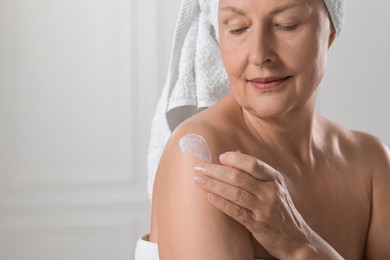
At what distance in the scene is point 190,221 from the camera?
951 mm

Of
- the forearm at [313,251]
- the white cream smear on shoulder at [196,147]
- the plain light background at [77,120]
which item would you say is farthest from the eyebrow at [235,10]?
the plain light background at [77,120]

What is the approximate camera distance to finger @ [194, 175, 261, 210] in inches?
35.4

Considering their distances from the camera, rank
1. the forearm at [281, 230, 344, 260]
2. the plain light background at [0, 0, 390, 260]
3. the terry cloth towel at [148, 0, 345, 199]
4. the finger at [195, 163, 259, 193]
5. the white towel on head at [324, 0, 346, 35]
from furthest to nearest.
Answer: the plain light background at [0, 0, 390, 260] < the terry cloth towel at [148, 0, 345, 199] < the white towel on head at [324, 0, 346, 35] < the forearm at [281, 230, 344, 260] < the finger at [195, 163, 259, 193]

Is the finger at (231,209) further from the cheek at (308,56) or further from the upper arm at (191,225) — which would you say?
the cheek at (308,56)

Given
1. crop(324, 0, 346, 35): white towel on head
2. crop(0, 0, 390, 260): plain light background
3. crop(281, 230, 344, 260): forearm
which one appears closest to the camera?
crop(281, 230, 344, 260): forearm

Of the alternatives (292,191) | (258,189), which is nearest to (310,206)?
(292,191)

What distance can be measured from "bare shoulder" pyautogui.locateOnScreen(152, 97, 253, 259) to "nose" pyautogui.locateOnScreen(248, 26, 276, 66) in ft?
0.47

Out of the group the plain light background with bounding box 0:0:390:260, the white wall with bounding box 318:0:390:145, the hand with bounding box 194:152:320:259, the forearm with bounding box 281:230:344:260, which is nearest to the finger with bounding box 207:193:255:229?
the hand with bounding box 194:152:320:259

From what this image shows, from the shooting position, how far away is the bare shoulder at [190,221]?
3.09 feet

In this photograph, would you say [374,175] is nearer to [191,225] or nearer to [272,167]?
[272,167]

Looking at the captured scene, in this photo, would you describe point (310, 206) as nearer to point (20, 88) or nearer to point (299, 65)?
point (299, 65)

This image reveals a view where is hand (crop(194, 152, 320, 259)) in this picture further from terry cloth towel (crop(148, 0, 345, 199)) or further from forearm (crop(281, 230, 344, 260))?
terry cloth towel (crop(148, 0, 345, 199))

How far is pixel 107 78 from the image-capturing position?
104 inches

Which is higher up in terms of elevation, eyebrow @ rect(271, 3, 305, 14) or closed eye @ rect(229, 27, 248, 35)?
eyebrow @ rect(271, 3, 305, 14)
